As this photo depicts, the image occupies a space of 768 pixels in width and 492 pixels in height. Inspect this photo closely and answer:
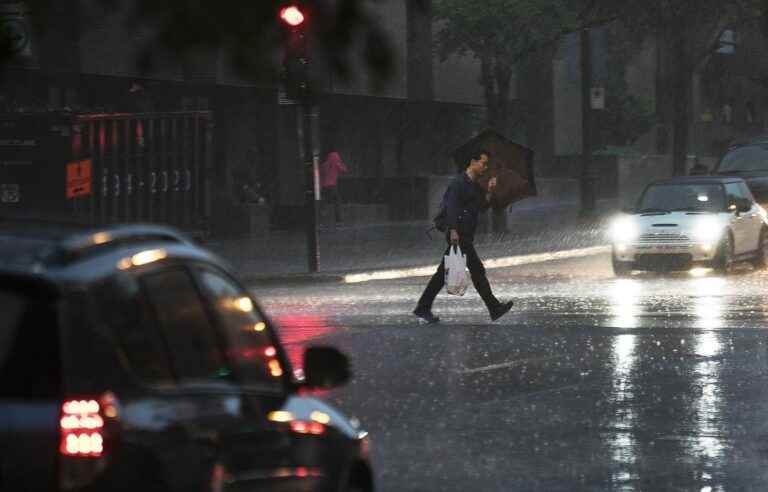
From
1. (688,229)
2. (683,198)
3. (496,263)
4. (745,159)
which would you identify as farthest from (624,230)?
(745,159)

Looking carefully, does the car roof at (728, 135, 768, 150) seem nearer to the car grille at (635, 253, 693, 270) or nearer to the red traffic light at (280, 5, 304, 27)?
the car grille at (635, 253, 693, 270)

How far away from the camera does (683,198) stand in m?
28.5

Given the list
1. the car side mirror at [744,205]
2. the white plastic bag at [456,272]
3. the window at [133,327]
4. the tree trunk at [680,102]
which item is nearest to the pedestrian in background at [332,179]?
the tree trunk at [680,102]

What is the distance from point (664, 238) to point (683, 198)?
1.62 meters

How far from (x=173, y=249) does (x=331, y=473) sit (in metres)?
1.07

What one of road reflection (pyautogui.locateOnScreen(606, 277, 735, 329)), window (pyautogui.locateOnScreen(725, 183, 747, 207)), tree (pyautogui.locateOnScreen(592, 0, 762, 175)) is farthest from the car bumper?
tree (pyautogui.locateOnScreen(592, 0, 762, 175))

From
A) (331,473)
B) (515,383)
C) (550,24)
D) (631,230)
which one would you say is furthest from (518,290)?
(331,473)

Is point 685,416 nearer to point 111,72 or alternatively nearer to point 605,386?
point 605,386

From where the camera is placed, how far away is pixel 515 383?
46.9 ft

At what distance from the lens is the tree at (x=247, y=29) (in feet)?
19.1

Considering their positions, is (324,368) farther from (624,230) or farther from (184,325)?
(624,230)

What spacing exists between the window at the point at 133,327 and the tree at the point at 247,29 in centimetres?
125

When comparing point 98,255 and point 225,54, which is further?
point 225,54

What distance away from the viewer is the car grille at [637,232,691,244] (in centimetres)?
2698
